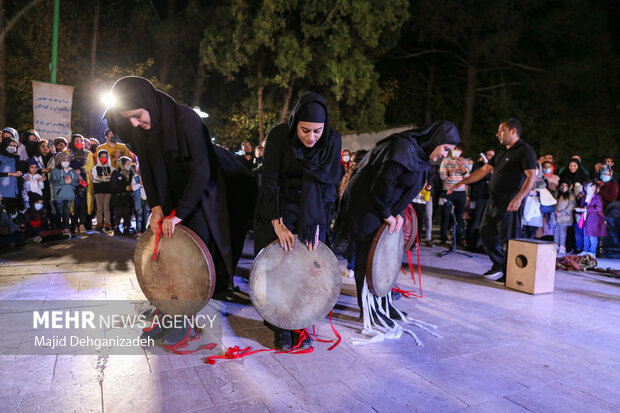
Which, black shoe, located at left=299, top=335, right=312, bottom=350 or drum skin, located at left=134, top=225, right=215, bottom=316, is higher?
drum skin, located at left=134, top=225, right=215, bottom=316

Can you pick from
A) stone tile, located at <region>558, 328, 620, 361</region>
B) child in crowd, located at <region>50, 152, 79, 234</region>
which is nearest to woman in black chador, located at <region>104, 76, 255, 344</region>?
stone tile, located at <region>558, 328, 620, 361</region>

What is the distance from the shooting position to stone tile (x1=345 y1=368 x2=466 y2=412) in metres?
2.63

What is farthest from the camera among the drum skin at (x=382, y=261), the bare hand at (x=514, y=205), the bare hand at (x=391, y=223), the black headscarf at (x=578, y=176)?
the black headscarf at (x=578, y=176)

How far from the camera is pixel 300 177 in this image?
340 cm

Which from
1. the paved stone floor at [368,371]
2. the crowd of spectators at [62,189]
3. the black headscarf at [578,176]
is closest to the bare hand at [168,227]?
the paved stone floor at [368,371]

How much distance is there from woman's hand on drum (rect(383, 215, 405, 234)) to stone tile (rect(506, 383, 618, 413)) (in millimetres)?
Answer: 1537

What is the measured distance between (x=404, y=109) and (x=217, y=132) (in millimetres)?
9404

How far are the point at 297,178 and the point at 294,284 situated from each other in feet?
2.75

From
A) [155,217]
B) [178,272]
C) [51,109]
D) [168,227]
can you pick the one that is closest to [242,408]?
[178,272]

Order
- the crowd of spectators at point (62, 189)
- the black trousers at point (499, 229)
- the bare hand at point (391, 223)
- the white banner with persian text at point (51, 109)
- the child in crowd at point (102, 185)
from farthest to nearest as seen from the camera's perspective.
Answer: the white banner with persian text at point (51, 109) < the child in crowd at point (102, 185) < the crowd of spectators at point (62, 189) < the black trousers at point (499, 229) < the bare hand at point (391, 223)

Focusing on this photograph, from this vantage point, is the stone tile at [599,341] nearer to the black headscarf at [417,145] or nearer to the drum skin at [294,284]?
the black headscarf at [417,145]

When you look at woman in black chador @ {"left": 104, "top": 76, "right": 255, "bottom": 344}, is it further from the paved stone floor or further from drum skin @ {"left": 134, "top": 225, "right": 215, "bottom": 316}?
the paved stone floor

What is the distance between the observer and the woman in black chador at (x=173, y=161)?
318cm

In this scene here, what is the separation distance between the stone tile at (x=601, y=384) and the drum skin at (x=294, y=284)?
6.03 feet
